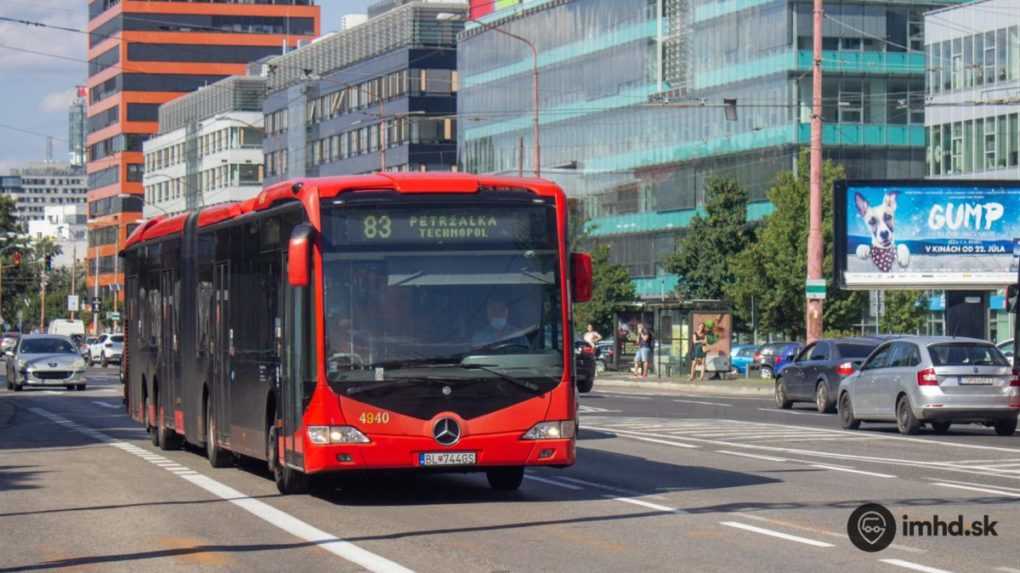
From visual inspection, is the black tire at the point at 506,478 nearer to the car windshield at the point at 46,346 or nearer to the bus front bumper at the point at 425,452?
the bus front bumper at the point at 425,452

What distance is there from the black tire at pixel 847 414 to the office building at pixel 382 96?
76.7 metres

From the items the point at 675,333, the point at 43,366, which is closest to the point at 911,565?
the point at 43,366

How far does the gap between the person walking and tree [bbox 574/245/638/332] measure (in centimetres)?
2349

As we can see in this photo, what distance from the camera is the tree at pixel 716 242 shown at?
80.5 meters

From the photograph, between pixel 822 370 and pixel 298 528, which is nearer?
pixel 298 528

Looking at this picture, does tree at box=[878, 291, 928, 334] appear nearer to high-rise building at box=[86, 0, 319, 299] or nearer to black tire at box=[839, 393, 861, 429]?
black tire at box=[839, 393, 861, 429]

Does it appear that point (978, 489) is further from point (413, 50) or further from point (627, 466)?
point (413, 50)

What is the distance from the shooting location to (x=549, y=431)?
16.8m

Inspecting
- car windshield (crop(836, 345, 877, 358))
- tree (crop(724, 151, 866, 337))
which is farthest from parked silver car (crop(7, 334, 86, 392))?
tree (crop(724, 151, 866, 337))

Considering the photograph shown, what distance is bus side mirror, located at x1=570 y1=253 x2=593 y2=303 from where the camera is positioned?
17203 mm

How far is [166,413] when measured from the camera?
2519cm

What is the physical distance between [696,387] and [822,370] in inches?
617

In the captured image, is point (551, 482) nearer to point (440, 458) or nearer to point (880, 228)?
point (440, 458)

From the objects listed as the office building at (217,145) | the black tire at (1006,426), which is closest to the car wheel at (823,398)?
the black tire at (1006,426)
